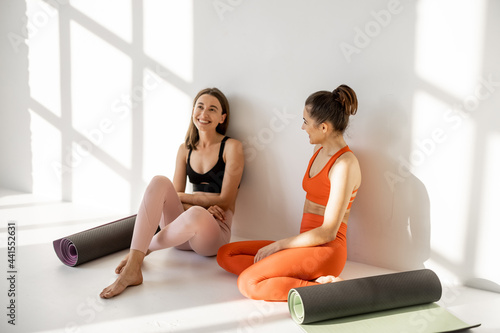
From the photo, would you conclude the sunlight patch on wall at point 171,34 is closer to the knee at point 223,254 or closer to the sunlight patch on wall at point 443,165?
the knee at point 223,254

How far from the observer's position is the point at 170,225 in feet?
8.43

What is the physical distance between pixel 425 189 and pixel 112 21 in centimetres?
244

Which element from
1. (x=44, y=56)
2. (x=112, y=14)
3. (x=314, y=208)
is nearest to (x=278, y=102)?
(x=314, y=208)

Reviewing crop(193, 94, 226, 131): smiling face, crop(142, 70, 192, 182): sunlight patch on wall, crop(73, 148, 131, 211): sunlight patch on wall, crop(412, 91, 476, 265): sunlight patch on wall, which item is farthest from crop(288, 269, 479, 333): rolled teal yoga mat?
crop(73, 148, 131, 211): sunlight patch on wall

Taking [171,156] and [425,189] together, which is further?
[171,156]

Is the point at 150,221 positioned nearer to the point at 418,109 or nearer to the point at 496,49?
the point at 418,109

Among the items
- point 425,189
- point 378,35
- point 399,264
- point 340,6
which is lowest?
point 399,264

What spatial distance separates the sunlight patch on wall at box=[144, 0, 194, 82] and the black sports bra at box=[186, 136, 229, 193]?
0.62 m

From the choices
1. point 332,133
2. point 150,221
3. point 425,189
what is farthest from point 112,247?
point 425,189

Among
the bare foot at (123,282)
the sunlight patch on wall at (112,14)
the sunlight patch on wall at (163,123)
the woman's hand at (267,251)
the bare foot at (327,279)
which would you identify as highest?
the sunlight patch on wall at (112,14)

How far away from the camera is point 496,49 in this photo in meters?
2.19

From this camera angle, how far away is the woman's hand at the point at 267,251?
2.37 meters

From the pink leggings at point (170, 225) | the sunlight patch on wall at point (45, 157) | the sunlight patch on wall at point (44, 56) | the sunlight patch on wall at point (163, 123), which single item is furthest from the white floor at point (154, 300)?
the sunlight patch on wall at point (44, 56)

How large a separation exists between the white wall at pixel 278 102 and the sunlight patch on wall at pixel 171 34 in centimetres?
1
